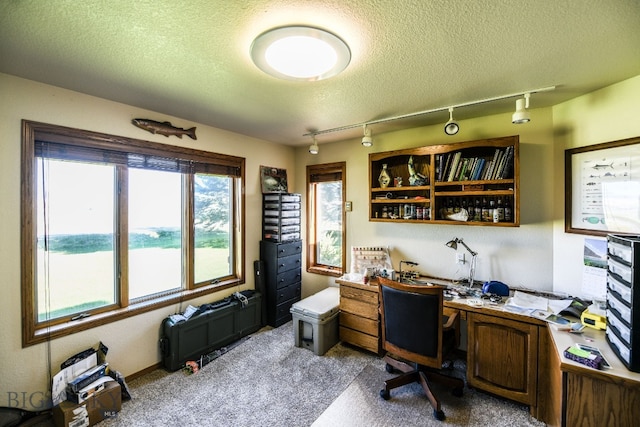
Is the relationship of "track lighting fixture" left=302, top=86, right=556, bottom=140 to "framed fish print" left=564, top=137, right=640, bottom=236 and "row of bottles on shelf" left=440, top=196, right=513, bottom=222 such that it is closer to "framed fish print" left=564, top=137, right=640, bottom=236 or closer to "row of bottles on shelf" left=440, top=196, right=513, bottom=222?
"framed fish print" left=564, top=137, right=640, bottom=236

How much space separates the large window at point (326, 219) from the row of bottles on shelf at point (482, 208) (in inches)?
54.9

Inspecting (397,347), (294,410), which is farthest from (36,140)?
(397,347)

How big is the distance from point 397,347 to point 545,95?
243cm

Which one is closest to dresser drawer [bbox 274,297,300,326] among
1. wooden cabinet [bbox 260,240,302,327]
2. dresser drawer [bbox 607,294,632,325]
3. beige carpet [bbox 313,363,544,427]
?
wooden cabinet [bbox 260,240,302,327]

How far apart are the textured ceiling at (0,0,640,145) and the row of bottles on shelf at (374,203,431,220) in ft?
3.64

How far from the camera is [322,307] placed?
2.93 m

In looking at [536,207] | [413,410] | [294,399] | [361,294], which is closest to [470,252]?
[536,207]

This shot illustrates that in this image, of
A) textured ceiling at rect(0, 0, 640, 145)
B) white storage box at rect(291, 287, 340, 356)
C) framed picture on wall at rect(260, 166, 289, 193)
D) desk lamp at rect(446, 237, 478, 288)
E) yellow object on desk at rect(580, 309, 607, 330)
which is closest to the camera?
textured ceiling at rect(0, 0, 640, 145)

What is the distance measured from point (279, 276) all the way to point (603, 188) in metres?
3.30

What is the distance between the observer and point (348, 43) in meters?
1.46

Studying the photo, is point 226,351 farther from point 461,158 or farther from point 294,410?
point 461,158

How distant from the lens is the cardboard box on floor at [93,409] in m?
1.78

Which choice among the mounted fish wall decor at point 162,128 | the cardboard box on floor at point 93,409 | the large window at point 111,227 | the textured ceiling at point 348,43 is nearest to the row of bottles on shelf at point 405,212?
the textured ceiling at point 348,43

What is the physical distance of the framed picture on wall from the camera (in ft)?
12.1
